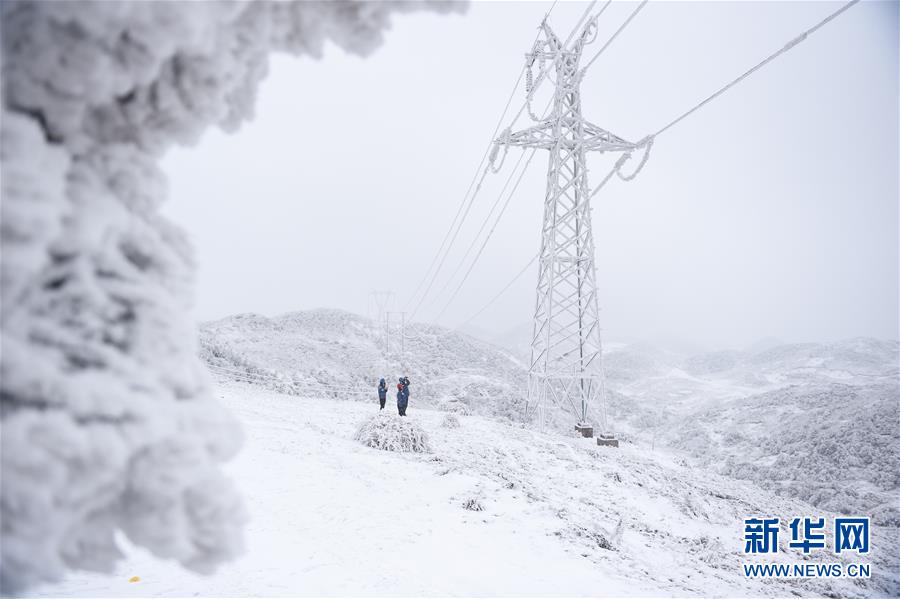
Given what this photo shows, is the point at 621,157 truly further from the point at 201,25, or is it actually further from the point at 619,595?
the point at 201,25

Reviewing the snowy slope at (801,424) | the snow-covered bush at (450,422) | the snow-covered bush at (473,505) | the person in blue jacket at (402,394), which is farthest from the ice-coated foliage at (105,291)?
the snowy slope at (801,424)

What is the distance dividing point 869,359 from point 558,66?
38.1m

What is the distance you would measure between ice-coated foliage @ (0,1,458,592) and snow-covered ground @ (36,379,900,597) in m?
1.56

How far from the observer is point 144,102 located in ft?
4.38

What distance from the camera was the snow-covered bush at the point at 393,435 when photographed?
30.1ft

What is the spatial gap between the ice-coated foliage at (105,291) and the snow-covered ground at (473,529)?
5.10ft

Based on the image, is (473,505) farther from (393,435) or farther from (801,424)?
(801,424)

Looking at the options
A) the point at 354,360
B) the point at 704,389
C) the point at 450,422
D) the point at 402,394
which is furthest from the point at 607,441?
the point at 704,389

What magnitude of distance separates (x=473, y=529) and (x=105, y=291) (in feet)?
18.2

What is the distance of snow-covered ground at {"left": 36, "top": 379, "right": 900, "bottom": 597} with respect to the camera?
4.19 metres

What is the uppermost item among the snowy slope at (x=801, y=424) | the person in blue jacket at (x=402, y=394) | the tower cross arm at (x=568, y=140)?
the tower cross arm at (x=568, y=140)

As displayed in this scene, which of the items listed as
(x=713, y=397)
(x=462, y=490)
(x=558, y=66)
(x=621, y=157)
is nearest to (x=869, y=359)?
(x=713, y=397)

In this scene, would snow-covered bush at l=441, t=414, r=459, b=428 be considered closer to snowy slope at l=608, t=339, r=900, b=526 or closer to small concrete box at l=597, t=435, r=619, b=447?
small concrete box at l=597, t=435, r=619, b=447

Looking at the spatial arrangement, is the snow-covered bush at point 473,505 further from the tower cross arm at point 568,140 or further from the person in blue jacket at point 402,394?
the tower cross arm at point 568,140
